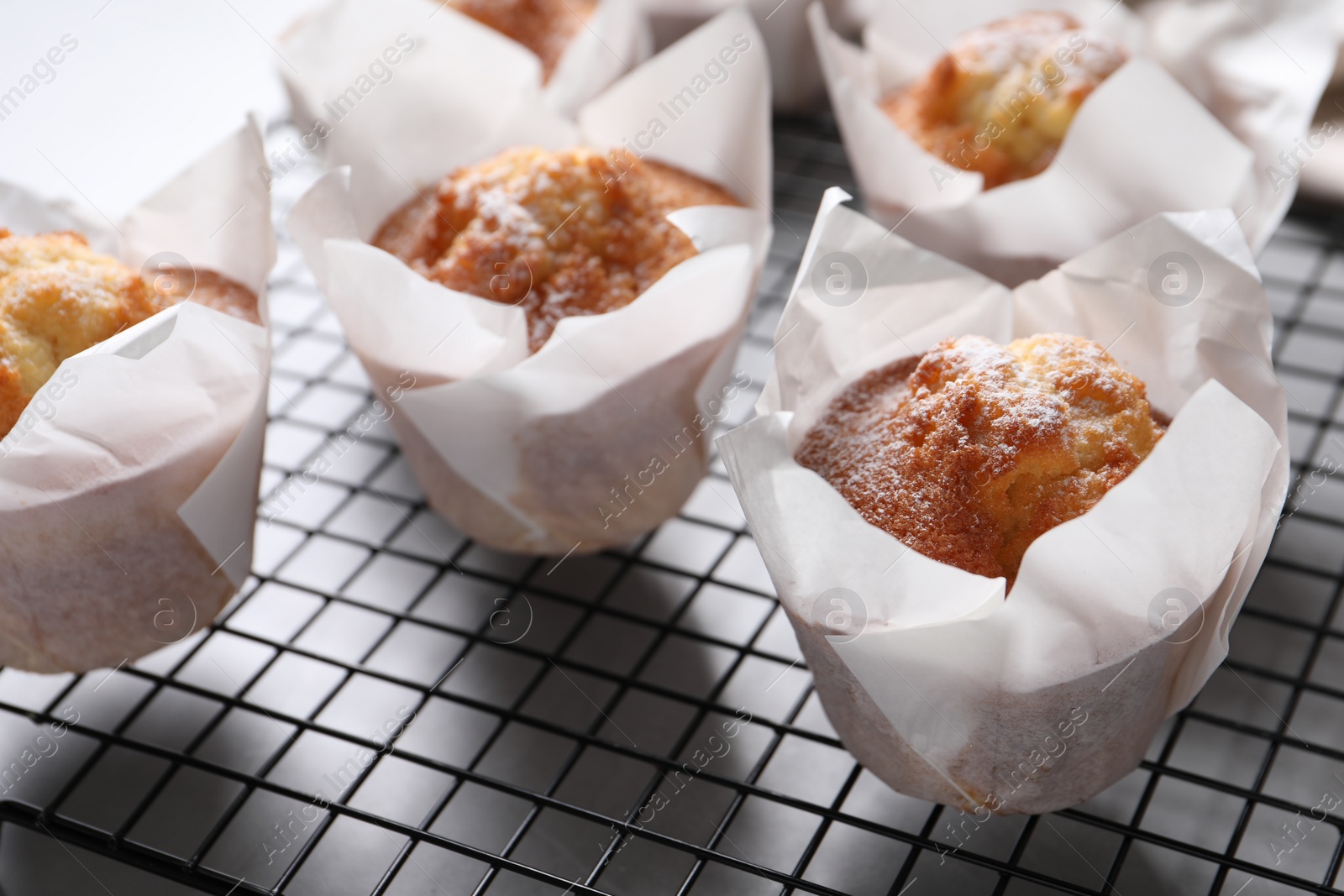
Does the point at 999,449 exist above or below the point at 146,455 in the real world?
below

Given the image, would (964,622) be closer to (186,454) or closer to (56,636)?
(186,454)

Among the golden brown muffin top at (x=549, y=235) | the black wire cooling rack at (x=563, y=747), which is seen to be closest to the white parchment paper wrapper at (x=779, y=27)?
the golden brown muffin top at (x=549, y=235)

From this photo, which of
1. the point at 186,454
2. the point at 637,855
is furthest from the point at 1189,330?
the point at 186,454

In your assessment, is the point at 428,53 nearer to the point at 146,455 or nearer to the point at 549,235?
the point at 549,235

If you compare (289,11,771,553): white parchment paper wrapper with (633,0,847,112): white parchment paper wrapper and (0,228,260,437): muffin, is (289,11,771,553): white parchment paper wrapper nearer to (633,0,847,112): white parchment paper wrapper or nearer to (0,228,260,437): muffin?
(0,228,260,437): muffin

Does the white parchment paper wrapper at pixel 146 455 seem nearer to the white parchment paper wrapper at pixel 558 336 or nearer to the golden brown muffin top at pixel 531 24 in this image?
the white parchment paper wrapper at pixel 558 336

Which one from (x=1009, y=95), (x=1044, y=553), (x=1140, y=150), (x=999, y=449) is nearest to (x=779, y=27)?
(x=1009, y=95)
